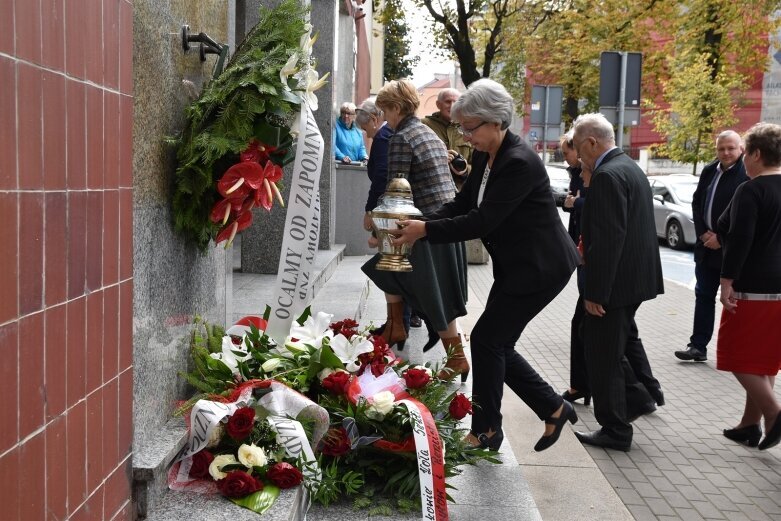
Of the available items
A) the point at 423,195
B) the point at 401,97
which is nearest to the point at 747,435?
the point at 423,195

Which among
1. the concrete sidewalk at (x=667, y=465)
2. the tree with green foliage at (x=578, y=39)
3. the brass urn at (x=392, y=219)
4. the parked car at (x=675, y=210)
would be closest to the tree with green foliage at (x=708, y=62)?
the tree with green foliage at (x=578, y=39)

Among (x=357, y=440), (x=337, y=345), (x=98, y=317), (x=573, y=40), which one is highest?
(x=573, y=40)

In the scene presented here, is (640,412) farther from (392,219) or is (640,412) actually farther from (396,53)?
(396,53)

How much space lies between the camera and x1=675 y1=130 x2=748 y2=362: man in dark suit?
7.80 metres

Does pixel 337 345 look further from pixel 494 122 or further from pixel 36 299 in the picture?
pixel 36 299

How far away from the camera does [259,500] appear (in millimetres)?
3400

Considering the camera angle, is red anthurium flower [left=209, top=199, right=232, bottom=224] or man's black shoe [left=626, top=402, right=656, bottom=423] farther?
man's black shoe [left=626, top=402, right=656, bottom=423]

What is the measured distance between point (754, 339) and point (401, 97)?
2.83 meters

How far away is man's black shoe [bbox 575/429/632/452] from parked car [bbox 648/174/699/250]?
15100 millimetres

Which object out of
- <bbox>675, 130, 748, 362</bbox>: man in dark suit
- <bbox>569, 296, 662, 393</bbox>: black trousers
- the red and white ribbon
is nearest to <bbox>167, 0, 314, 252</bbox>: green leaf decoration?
the red and white ribbon

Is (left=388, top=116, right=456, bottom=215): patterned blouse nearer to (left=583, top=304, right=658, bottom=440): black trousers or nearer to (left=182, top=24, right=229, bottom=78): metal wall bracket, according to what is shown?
(left=583, top=304, right=658, bottom=440): black trousers

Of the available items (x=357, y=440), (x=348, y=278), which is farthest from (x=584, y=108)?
(x=357, y=440)

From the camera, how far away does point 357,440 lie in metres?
3.95

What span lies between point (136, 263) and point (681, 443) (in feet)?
12.9
